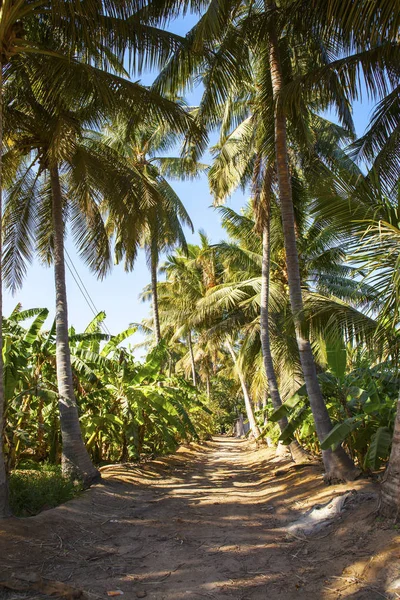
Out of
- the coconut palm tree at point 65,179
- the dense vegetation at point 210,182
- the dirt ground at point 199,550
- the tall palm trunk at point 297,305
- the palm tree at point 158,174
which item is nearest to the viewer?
the dirt ground at point 199,550

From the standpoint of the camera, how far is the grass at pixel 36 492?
6.62 m

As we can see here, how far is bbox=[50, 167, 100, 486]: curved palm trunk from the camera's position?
881 centimetres

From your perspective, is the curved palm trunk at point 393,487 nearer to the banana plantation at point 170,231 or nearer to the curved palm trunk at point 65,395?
the banana plantation at point 170,231

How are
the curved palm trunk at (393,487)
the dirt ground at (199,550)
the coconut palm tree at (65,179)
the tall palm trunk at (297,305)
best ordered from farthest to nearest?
1. the coconut palm tree at (65,179)
2. the tall palm trunk at (297,305)
3. the curved palm trunk at (393,487)
4. the dirt ground at (199,550)

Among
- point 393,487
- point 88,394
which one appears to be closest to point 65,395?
point 88,394

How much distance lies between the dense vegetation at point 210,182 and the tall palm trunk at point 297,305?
3 centimetres

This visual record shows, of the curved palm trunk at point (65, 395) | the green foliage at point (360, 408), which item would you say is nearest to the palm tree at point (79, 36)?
the curved palm trunk at point (65, 395)

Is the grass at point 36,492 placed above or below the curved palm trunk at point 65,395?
below

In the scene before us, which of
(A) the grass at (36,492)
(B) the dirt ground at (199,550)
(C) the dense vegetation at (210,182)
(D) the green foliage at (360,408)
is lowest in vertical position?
(B) the dirt ground at (199,550)

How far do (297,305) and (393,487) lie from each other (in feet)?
13.3

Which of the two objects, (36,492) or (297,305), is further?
(297,305)

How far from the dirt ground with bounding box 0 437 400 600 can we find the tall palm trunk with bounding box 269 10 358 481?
1.44ft

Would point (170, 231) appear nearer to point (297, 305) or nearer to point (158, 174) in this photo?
point (158, 174)

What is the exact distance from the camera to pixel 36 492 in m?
6.96
